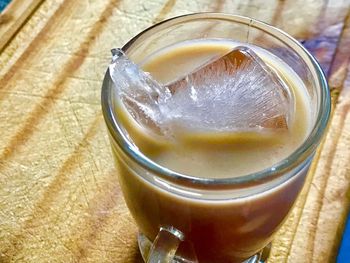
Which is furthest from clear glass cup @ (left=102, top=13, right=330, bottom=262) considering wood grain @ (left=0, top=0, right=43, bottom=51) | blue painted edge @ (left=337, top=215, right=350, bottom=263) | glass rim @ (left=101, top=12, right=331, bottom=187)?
wood grain @ (left=0, top=0, right=43, bottom=51)

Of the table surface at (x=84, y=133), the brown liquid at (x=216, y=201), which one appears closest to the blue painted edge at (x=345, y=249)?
the table surface at (x=84, y=133)

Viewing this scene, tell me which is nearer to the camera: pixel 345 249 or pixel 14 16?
pixel 345 249

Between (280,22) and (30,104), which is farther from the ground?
(280,22)

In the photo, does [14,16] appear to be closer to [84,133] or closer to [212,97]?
[84,133]

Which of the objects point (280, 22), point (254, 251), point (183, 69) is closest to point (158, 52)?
point (183, 69)

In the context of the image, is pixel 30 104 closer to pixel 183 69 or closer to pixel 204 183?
pixel 183 69

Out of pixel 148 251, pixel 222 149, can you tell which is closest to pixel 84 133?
pixel 148 251
